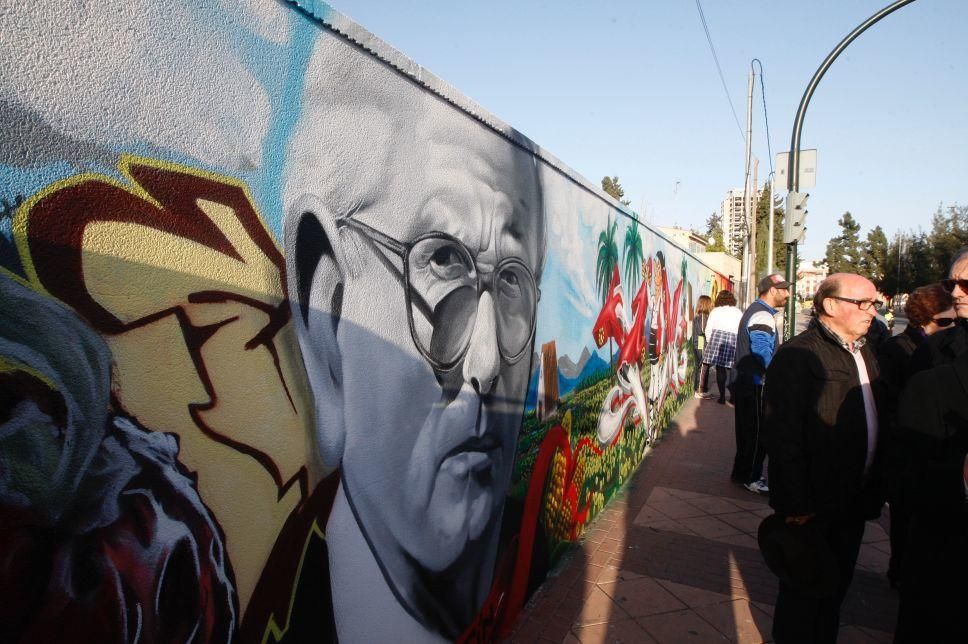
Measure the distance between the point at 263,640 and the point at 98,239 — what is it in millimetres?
967

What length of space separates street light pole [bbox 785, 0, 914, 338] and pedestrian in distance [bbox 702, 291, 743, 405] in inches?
27.0

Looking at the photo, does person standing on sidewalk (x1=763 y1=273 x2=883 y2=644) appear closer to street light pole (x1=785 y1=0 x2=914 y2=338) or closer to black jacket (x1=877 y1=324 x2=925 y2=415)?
black jacket (x1=877 y1=324 x2=925 y2=415)

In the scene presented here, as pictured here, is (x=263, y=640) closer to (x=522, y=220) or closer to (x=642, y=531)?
(x=522, y=220)

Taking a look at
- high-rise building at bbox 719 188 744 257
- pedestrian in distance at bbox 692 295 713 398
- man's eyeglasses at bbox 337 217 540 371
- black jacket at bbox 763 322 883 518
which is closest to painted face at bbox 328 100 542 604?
man's eyeglasses at bbox 337 217 540 371

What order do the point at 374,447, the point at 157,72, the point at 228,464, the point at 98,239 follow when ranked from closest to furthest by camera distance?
the point at 98,239, the point at 157,72, the point at 228,464, the point at 374,447

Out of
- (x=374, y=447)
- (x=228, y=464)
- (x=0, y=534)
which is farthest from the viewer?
(x=374, y=447)

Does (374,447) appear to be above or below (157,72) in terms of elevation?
below

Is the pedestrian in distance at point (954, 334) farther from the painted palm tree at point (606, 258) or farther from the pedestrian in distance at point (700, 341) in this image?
the pedestrian in distance at point (700, 341)

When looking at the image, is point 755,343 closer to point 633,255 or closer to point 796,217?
point 633,255

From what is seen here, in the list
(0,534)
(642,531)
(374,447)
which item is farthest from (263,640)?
(642,531)

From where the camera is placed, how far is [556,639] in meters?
2.93

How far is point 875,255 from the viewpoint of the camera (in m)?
57.8

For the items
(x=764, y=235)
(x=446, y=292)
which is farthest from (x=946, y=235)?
(x=446, y=292)

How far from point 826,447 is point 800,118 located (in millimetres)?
6299
